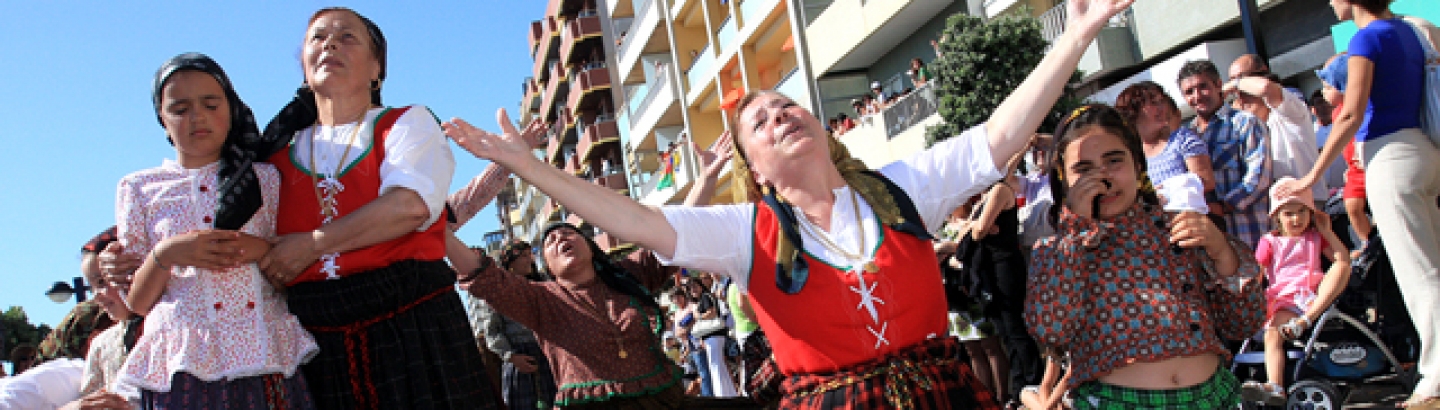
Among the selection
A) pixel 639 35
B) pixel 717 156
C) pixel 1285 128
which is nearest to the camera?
pixel 717 156

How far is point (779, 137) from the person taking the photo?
3.12m

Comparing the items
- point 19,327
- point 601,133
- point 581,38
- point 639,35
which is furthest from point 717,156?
point 19,327

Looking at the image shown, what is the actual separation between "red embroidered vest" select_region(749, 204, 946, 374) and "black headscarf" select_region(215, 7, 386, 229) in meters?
1.41

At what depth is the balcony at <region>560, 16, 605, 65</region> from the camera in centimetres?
4381

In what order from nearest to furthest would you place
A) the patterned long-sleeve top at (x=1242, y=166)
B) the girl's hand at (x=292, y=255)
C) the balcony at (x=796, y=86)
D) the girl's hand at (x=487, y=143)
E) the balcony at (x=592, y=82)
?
the girl's hand at (x=487, y=143) → the girl's hand at (x=292, y=255) → the patterned long-sleeve top at (x=1242, y=166) → the balcony at (x=796, y=86) → the balcony at (x=592, y=82)

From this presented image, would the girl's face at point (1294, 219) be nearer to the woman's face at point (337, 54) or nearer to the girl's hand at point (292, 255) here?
Result: the woman's face at point (337, 54)

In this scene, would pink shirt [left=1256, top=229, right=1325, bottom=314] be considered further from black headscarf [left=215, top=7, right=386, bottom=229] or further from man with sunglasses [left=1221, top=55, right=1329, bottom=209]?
black headscarf [left=215, top=7, right=386, bottom=229]

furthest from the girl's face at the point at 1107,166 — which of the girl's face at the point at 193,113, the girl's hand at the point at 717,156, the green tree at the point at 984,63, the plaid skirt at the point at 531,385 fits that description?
the green tree at the point at 984,63

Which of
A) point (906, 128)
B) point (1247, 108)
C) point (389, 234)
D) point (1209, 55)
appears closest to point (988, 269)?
point (1247, 108)

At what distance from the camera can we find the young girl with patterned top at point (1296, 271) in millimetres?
5434

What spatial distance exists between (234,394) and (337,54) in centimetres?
102

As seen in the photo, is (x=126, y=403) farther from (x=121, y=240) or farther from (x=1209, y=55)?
(x=1209, y=55)

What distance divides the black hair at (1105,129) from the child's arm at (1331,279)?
238cm

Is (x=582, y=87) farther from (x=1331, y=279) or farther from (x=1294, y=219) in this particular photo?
(x=1331, y=279)
